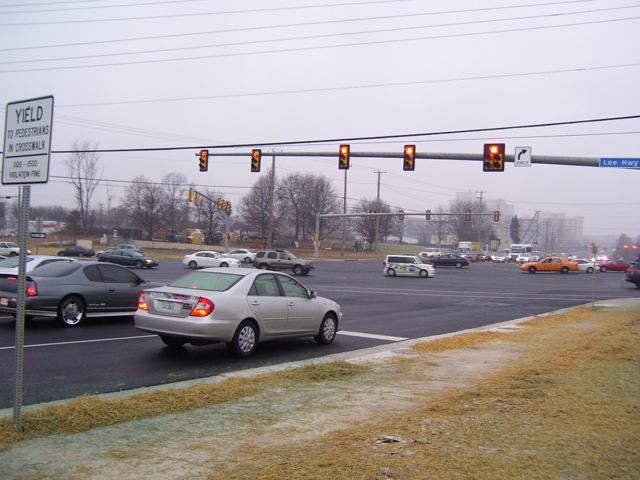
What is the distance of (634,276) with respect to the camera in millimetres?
33594

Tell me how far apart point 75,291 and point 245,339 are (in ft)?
15.8

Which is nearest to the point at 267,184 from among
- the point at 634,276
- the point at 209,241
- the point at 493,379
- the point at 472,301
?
the point at 209,241

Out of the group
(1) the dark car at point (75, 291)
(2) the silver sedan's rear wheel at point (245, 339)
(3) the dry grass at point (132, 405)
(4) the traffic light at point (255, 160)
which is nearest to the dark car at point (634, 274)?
(4) the traffic light at point (255, 160)

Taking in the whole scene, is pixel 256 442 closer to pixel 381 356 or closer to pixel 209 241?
pixel 381 356

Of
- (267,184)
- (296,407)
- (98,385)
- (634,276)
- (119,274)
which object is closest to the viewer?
(296,407)

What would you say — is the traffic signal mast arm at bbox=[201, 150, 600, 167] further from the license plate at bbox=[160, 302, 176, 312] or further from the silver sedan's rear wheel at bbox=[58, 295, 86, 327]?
the license plate at bbox=[160, 302, 176, 312]

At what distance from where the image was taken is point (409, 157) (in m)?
22.1

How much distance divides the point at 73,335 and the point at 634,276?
3240cm

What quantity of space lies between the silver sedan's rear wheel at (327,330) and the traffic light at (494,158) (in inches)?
452

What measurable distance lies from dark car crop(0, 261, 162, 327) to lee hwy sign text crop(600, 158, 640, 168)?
14.9 metres

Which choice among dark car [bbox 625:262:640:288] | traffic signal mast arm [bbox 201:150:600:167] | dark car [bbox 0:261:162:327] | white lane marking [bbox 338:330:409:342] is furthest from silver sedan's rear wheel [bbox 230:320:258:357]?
dark car [bbox 625:262:640:288]

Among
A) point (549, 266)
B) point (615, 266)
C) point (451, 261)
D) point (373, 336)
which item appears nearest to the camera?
point (373, 336)

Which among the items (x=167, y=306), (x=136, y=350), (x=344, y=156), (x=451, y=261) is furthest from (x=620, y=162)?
(x=451, y=261)

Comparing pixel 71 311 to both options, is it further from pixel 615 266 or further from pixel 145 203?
pixel 145 203
